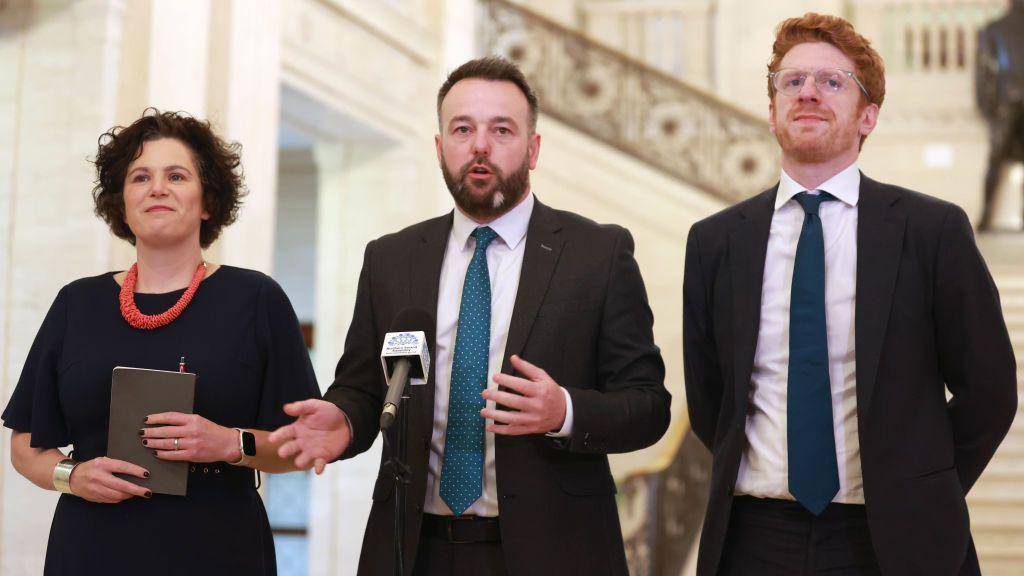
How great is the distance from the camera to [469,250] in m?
3.19

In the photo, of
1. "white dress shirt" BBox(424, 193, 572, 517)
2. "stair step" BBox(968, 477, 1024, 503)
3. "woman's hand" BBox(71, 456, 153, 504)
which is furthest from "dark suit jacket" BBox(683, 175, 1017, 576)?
"stair step" BBox(968, 477, 1024, 503)

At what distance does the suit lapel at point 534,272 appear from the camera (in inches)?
117

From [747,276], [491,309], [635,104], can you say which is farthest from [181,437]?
[635,104]

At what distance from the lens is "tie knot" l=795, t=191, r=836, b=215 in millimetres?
3014

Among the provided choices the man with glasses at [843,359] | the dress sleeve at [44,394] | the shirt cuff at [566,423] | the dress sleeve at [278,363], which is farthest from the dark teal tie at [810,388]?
the dress sleeve at [44,394]

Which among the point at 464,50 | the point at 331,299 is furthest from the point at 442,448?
the point at 464,50

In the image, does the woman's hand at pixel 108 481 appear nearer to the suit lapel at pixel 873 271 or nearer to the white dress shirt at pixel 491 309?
the white dress shirt at pixel 491 309

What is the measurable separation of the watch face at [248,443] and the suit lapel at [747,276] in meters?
1.19

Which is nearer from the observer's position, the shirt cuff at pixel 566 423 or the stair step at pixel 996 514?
the shirt cuff at pixel 566 423

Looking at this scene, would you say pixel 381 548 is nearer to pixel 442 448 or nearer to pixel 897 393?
pixel 442 448

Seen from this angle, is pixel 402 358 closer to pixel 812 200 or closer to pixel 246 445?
pixel 246 445

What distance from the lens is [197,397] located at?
316cm

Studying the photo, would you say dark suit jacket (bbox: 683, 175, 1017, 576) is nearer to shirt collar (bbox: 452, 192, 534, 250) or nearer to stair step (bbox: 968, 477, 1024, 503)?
shirt collar (bbox: 452, 192, 534, 250)

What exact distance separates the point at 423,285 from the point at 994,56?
10985mm
